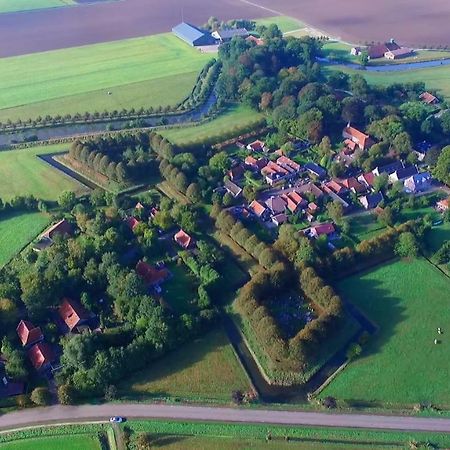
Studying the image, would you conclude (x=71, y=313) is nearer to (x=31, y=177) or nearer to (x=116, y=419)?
(x=116, y=419)

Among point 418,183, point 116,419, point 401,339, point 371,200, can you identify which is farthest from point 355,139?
point 116,419

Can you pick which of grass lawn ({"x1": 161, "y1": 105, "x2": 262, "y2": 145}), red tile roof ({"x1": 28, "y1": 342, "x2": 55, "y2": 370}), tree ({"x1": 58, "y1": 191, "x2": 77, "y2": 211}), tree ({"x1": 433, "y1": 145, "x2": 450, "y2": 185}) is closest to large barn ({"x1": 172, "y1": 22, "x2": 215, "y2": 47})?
grass lawn ({"x1": 161, "y1": 105, "x2": 262, "y2": 145})

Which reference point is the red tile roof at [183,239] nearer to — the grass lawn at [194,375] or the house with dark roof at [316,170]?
the grass lawn at [194,375]

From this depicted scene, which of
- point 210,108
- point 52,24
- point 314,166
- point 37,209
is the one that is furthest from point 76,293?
point 52,24

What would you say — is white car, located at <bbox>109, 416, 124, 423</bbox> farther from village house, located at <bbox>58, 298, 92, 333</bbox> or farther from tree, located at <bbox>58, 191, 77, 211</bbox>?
tree, located at <bbox>58, 191, 77, 211</bbox>

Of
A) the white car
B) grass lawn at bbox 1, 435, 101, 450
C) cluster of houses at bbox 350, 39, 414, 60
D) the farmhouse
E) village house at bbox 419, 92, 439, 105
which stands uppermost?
cluster of houses at bbox 350, 39, 414, 60

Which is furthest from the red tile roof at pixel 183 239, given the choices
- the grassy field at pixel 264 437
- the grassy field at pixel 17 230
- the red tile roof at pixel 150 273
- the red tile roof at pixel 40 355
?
the grassy field at pixel 264 437
